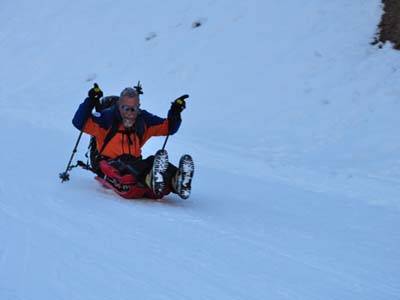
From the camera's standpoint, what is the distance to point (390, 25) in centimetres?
1320

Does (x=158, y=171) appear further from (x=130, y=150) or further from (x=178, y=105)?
(x=178, y=105)

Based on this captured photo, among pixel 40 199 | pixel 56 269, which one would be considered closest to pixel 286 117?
pixel 40 199

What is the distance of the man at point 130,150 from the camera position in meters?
6.30

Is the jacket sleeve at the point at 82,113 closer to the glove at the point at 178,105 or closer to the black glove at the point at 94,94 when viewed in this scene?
the black glove at the point at 94,94

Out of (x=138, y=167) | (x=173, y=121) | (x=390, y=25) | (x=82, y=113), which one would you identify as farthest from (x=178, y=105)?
(x=390, y=25)

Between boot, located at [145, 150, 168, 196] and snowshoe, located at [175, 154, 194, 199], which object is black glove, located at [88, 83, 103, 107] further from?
snowshoe, located at [175, 154, 194, 199]

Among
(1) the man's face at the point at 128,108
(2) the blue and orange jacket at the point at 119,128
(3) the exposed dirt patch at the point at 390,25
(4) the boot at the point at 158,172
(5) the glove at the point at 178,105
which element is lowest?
(4) the boot at the point at 158,172

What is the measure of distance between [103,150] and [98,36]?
42.2 feet

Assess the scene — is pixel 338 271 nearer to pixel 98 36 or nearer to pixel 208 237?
pixel 208 237

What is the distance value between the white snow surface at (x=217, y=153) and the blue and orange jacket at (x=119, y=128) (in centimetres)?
54

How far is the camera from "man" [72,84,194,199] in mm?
6297

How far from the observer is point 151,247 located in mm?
4695

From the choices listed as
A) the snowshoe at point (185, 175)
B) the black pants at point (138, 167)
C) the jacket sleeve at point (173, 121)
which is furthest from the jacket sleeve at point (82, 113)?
the snowshoe at point (185, 175)

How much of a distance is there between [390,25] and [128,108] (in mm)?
8227
